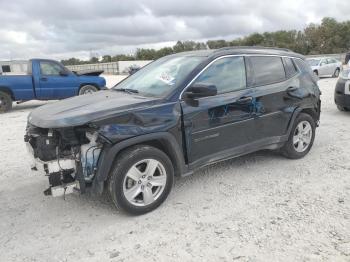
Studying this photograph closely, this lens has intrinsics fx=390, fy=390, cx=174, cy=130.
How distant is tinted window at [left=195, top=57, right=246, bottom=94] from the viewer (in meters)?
4.76

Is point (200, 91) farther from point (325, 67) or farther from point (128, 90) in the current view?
point (325, 67)

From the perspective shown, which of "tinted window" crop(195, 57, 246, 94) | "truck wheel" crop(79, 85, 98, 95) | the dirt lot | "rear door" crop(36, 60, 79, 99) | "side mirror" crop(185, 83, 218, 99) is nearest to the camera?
the dirt lot

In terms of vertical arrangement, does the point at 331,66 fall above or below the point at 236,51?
below

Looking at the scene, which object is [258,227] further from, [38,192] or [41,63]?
[41,63]

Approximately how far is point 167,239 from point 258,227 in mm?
907

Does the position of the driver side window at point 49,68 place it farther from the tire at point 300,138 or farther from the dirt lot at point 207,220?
the tire at point 300,138

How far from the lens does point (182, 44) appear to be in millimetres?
94625

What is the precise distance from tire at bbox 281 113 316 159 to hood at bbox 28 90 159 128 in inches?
97.6

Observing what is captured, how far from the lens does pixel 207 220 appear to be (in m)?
4.04

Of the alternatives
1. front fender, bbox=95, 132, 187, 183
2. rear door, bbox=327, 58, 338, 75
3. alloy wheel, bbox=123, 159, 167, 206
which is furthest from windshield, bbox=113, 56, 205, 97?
rear door, bbox=327, 58, 338, 75

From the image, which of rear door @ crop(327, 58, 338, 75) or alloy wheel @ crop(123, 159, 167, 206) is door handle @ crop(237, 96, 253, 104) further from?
rear door @ crop(327, 58, 338, 75)

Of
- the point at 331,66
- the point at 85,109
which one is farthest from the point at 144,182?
the point at 331,66

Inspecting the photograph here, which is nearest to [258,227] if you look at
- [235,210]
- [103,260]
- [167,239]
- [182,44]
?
[235,210]

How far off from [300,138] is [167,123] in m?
2.67
